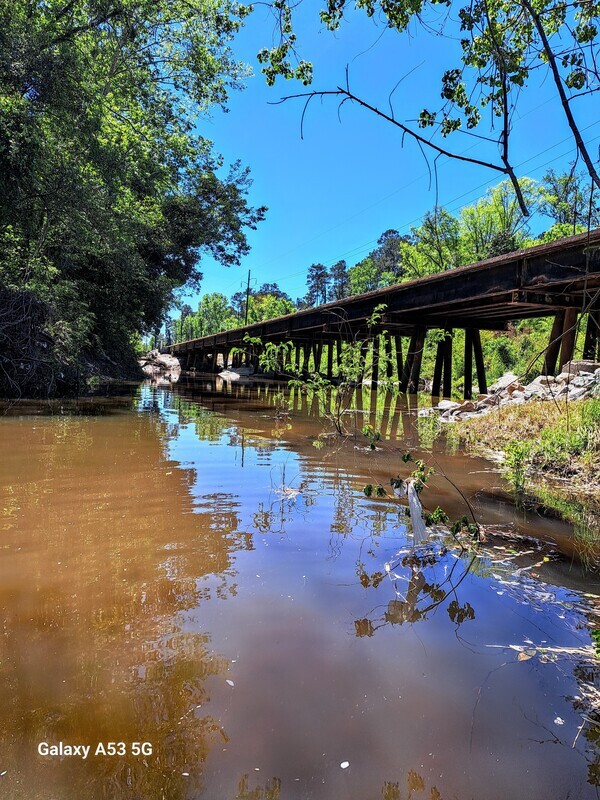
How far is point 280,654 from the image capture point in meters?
1.95

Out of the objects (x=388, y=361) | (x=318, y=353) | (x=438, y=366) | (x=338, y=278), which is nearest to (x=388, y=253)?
(x=338, y=278)

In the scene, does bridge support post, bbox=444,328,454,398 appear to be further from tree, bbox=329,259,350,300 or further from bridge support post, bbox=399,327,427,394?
tree, bbox=329,259,350,300

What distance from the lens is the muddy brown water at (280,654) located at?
141cm

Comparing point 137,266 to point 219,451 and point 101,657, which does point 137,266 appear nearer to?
point 219,451

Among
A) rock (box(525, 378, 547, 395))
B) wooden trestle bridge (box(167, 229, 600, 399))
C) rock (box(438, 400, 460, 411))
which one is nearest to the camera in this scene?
rock (box(525, 378, 547, 395))

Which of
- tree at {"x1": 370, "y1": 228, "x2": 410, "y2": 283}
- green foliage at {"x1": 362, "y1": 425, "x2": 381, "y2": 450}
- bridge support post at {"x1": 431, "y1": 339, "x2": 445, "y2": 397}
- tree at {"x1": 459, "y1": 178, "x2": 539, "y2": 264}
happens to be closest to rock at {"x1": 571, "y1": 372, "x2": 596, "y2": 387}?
green foliage at {"x1": 362, "y1": 425, "x2": 381, "y2": 450}

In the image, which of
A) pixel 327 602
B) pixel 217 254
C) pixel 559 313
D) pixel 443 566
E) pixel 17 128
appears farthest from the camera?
pixel 217 254

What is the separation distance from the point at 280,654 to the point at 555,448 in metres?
5.13

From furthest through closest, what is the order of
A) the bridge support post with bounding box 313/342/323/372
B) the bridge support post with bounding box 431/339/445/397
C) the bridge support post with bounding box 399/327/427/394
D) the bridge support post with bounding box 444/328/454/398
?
the bridge support post with bounding box 313/342/323/372
the bridge support post with bounding box 431/339/445/397
the bridge support post with bounding box 444/328/454/398
the bridge support post with bounding box 399/327/427/394

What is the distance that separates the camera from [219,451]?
6324 mm

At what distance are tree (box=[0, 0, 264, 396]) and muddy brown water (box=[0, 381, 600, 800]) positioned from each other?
4.47m

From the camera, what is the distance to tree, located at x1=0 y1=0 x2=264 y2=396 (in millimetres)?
9797

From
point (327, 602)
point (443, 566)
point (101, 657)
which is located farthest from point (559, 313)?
point (101, 657)

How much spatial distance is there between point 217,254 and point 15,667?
26.3m
